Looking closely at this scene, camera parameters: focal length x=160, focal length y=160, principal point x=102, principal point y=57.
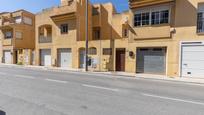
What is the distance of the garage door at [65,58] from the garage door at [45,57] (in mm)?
2420

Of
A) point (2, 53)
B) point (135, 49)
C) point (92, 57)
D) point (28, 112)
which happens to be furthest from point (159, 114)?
point (2, 53)

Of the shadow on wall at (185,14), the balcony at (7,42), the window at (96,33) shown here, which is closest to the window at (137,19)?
the shadow on wall at (185,14)

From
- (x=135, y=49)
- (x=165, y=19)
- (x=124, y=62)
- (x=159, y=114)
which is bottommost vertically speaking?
(x=159, y=114)

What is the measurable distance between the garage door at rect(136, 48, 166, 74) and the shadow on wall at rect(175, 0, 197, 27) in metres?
2.93

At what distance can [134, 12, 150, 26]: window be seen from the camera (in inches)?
643

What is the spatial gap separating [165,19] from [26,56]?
23395mm

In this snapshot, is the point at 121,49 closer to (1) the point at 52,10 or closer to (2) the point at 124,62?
(2) the point at 124,62

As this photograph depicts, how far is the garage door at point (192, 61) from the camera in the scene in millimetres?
13781

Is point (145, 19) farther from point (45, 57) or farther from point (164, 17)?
point (45, 57)

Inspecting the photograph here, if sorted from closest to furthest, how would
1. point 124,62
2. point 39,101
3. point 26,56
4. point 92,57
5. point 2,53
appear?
point 39,101, point 124,62, point 92,57, point 26,56, point 2,53

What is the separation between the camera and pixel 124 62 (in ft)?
60.0

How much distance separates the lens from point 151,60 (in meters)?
16.3

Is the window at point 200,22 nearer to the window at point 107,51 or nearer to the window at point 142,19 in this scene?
the window at point 142,19

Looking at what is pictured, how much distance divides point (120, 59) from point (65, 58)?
861 centimetres
